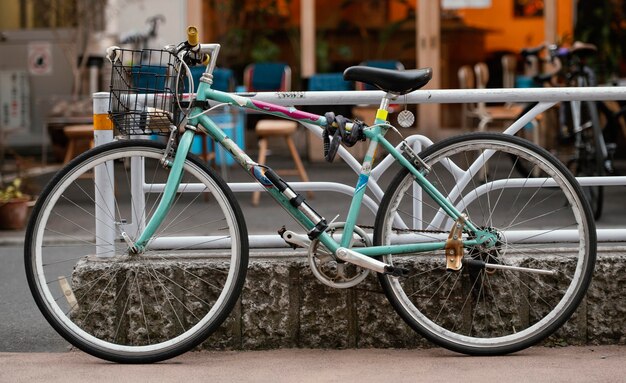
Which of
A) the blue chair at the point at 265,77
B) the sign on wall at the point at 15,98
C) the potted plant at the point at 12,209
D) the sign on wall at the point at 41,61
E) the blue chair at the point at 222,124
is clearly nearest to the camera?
the potted plant at the point at 12,209

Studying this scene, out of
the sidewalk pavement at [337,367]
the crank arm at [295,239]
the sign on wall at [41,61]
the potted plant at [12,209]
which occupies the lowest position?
the sidewalk pavement at [337,367]

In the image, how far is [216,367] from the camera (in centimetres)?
429

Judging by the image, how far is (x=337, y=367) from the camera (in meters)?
4.28

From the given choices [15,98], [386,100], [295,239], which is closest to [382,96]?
[386,100]

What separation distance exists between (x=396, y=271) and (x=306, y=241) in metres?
0.38

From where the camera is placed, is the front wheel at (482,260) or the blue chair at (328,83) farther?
the blue chair at (328,83)

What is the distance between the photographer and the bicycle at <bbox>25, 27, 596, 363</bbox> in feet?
13.9

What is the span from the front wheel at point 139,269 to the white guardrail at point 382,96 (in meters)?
0.23

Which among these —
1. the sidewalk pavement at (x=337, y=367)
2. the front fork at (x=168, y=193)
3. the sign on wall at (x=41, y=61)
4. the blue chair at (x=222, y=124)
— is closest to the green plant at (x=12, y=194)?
the blue chair at (x=222, y=124)

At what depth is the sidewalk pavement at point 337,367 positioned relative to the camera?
4.11 m

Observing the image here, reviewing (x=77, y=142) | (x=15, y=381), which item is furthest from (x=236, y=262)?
(x=77, y=142)

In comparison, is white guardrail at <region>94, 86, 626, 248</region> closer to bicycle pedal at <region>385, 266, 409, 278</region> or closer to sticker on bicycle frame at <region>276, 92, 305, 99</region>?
sticker on bicycle frame at <region>276, 92, 305, 99</region>

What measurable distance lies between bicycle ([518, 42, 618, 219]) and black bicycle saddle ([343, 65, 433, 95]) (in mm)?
3286

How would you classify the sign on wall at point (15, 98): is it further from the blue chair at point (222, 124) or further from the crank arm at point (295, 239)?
the crank arm at point (295, 239)
